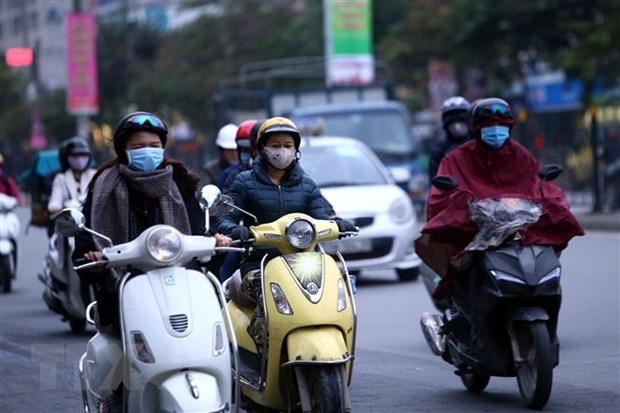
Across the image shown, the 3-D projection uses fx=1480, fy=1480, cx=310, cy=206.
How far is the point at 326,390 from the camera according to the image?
6.71 meters

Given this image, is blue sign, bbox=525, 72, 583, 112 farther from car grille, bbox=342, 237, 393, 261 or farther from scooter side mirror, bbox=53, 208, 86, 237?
scooter side mirror, bbox=53, 208, 86, 237

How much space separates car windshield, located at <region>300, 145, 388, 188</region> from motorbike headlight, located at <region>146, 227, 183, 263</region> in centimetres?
1083

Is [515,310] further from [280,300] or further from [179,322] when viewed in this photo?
[179,322]

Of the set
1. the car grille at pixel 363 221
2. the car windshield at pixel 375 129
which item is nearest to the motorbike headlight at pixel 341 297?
the car grille at pixel 363 221

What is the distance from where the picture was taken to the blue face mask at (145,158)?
6.91 m

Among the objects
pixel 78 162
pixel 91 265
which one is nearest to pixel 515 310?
pixel 91 265

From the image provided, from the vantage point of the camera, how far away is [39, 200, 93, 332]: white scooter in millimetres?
12875

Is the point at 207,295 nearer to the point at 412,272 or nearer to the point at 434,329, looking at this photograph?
the point at 434,329

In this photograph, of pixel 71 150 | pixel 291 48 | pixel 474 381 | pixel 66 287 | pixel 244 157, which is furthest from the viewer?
pixel 291 48

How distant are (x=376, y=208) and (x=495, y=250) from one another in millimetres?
8508

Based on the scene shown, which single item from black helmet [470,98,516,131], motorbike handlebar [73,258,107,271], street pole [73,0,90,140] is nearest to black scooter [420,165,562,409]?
black helmet [470,98,516,131]

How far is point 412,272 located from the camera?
56.7 ft

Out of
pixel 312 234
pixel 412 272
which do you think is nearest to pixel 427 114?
pixel 412 272

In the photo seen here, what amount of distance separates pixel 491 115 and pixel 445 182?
53cm
